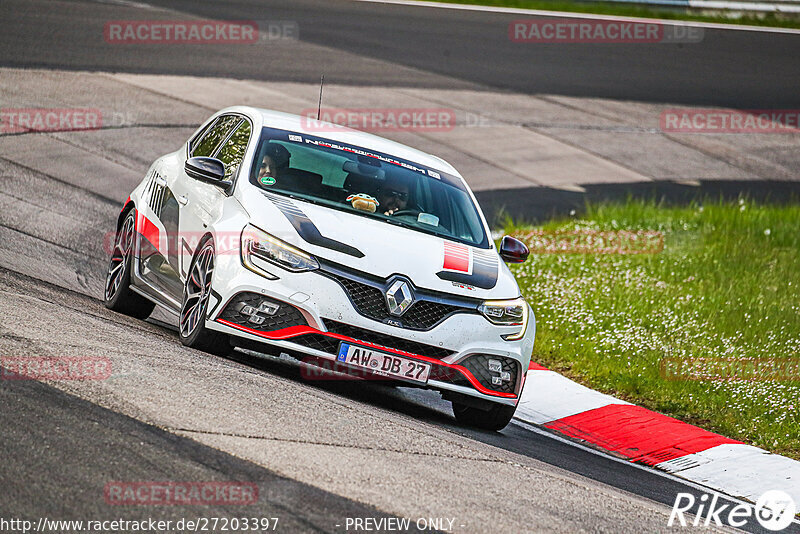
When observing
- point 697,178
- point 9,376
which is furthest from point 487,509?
point 697,178

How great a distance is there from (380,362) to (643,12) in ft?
78.6

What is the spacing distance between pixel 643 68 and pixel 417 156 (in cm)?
1802

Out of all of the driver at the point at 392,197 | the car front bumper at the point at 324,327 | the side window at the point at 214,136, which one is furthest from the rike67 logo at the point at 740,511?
the side window at the point at 214,136

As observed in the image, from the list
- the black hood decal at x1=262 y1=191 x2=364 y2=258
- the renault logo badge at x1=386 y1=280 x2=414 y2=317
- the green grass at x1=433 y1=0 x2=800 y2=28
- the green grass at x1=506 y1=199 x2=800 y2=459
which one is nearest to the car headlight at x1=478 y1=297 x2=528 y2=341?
the renault logo badge at x1=386 y1=280 x2=414 y2=317

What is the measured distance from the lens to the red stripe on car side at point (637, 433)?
8375 mm

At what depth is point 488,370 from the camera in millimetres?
7391

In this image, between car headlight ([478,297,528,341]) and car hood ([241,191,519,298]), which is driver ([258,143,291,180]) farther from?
car headlight ([478,297,528,341])

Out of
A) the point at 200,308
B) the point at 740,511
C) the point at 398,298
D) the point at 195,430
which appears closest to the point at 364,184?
the point at 398,298

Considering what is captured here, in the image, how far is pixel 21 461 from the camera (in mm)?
4723

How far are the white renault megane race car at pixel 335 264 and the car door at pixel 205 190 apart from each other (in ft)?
0.06

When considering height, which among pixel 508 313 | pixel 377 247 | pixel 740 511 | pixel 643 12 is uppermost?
pixel 643 12

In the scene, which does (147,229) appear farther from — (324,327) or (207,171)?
(324,327)

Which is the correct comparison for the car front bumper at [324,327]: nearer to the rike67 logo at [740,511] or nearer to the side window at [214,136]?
the rike67 logo at [740,511]

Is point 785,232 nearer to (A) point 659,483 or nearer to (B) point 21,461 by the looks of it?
(A) point 659,483
